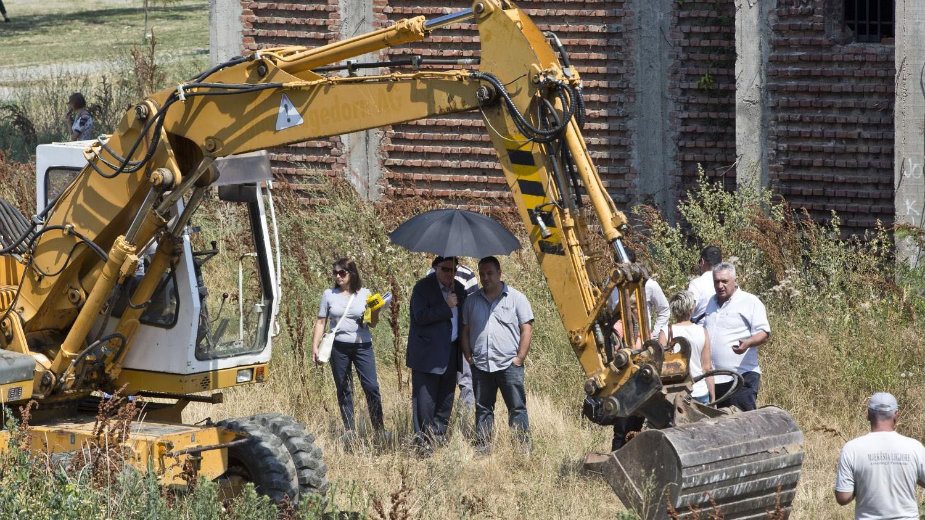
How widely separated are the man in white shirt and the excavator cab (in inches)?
133

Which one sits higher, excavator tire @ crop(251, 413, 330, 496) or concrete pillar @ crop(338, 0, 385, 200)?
concrete pillar @ crop(338, 0, 385, 200)

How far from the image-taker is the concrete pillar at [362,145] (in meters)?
17.7

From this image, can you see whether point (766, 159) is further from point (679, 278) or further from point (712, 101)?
point (679, 278)

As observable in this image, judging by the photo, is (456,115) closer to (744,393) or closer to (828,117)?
(828,117)

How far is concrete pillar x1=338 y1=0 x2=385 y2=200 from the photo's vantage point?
17703 mm

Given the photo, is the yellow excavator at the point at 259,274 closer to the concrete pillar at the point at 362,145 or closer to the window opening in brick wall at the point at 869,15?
the concrete pillar at the point at 362,145

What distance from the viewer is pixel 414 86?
8.37 m

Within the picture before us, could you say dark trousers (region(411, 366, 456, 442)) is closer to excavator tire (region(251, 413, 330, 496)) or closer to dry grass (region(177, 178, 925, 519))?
dry grass (region(177, 178, 925, 519))

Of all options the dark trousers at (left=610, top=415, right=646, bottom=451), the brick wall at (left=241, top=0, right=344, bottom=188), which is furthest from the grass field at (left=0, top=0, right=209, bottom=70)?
the dark trousers at (left=610, top=415, right=646, bottom=451)

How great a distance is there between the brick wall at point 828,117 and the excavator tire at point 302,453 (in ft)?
24.9

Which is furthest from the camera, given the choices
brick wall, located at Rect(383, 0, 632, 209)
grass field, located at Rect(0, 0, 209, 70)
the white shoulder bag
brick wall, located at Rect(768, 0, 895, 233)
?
grass field, located at Rect(0, 0, 209, 70)

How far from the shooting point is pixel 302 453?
953 cm

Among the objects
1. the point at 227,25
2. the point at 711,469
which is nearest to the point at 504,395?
the point at 711,469

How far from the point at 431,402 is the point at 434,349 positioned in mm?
449
